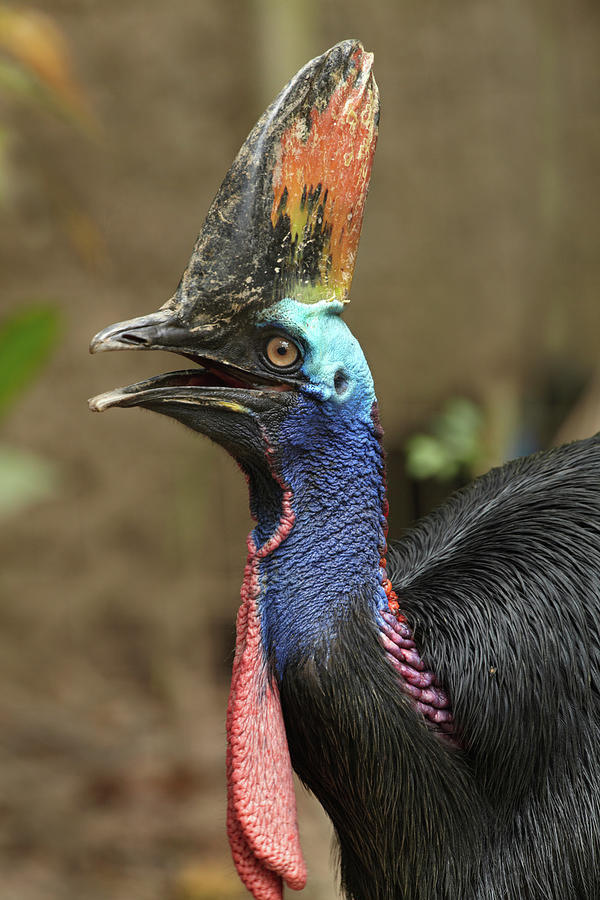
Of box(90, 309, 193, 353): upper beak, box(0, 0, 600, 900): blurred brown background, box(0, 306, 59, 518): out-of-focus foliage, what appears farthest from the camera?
box(0, 0, 600, 900): blurred brown background

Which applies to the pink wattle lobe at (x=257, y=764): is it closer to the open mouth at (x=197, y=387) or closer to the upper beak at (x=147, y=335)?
the open mouth at (x=197, y=387)

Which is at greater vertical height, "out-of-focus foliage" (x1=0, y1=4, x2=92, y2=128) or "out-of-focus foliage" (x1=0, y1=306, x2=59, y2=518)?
"out-of-focus foliage" (x1=0, y1=4, x2=92, y2=128)

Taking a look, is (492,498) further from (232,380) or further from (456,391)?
(456,391)

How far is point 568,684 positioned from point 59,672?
2927 millimetres

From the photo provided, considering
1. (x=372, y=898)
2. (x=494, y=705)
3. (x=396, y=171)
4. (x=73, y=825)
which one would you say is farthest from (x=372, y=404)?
(x=396, y=171)

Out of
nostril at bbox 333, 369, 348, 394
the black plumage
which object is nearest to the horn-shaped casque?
nostril at bbox 333, 369, 348, 394

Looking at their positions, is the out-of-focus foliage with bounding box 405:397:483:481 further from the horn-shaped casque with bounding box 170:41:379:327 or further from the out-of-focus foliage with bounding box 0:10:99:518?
the horn-shaped casque with bounding box 170:41:379:327

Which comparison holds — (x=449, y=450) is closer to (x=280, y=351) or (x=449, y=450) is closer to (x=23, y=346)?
(x=23, y=346)

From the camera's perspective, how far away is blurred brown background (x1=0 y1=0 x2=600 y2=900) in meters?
3.96

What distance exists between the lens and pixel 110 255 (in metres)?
4.16

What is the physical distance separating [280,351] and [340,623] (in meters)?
0.40

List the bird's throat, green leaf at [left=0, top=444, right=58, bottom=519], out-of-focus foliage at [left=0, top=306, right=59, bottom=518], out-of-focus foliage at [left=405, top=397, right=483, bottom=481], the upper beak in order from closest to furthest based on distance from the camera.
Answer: the upper beak < the bird's throat < out-of-focus foliage at [left=405, top=397, right=483, bottom=481] < green leaf at [left=0, top=444, right=58, bottom=519] < out-of-focus foliage at [left=0, top=306, right=59, bottom=518]

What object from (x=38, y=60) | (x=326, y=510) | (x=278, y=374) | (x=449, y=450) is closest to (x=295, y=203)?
(x=278, y=374)

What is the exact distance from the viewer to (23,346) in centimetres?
307
